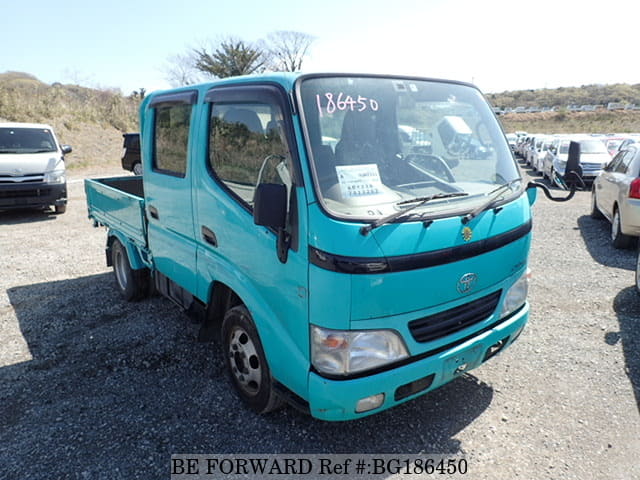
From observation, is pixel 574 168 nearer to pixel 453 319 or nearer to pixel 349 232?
pixel 453 319

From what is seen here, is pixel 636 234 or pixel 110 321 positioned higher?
pixel 636 234

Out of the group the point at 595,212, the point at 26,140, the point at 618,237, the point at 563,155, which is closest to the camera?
the point at 618,237

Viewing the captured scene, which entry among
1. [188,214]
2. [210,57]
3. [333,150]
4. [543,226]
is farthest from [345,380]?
[210,57]

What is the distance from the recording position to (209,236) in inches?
129

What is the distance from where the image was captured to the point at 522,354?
407 cm

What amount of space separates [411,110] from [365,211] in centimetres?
101

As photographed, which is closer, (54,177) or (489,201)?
(489,201)

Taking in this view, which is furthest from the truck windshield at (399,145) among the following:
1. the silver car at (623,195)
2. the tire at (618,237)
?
the tire at (618,237)

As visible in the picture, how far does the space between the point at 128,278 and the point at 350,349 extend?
3670mm

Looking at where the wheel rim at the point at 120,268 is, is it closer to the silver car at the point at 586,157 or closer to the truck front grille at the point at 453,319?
the truck front grille at the point at 453,319

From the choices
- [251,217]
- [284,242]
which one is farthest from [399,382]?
[251,217]

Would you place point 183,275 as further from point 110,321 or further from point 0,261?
point 0,261

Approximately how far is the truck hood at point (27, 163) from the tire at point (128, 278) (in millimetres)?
5555

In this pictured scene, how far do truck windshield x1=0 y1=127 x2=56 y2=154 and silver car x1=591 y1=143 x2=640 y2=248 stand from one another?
11.3 meters
